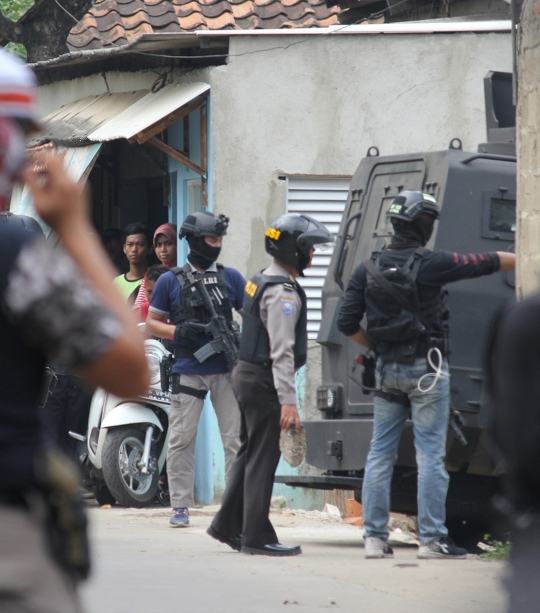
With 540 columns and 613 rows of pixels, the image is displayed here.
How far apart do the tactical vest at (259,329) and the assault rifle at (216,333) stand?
3.30 ft

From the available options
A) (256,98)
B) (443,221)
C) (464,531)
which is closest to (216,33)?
(256,98)

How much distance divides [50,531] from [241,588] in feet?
13.1

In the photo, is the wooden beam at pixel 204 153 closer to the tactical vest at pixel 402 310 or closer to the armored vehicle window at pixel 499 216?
the armored vehicle window at pixel 499 216

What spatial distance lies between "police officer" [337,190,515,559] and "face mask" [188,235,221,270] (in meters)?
1.70

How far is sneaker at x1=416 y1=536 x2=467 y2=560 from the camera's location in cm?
676

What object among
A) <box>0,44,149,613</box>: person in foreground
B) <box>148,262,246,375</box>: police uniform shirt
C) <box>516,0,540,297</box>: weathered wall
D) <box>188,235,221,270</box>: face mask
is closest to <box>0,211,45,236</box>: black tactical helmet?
<box>0,44,149,613</box>: person in foreground

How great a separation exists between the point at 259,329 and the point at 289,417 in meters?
0.54

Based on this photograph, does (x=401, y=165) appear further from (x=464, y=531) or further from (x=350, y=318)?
(x=464, y=531)

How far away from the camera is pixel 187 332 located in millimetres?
8250

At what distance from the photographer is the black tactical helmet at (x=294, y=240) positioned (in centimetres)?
712

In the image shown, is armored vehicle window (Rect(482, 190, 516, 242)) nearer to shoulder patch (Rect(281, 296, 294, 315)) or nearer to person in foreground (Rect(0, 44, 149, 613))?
shoulder patch (Rect(281, 296, 294, 315))

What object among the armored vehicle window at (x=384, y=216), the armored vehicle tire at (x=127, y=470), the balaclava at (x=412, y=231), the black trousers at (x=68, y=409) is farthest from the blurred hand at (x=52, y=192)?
the black trousers at (x=68, y=409)

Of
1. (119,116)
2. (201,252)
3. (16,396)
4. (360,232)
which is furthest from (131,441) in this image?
(16,396)

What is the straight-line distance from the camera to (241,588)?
19.4 feet
